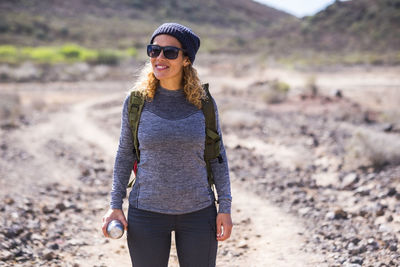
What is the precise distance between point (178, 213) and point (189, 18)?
8028 centimetres

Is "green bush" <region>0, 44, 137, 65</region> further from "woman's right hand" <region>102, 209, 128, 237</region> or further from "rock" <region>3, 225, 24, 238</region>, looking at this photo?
→ "woman's right hand" <region>102, 209, 128, 237</region>

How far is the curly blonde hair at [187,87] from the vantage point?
233cm

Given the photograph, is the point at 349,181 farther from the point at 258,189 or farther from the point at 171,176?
the point at 171,176

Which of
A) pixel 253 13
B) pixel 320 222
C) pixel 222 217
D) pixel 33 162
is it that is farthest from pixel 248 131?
pixel 253 13

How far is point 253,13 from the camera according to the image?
10262cm

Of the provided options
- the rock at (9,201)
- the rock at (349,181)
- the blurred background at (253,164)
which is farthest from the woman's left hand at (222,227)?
the rock at (349,181)

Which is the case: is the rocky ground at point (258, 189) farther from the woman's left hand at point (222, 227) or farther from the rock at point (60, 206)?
the woman's left hand at point (222, 227)

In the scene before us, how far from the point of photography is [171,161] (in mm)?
2244

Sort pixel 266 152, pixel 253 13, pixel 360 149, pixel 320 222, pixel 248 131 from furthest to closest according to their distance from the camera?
1. pixel 253 13
2. pixel 248 131
3. pixel 266 152
4. pixel 360 149
5. pixel 320 222

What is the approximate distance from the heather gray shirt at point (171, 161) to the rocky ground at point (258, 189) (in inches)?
86.1

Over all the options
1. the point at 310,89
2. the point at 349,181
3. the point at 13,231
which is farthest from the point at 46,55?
the point at 13,231

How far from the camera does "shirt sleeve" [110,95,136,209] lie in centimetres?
236

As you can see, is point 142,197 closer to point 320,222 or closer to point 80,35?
point 320,222

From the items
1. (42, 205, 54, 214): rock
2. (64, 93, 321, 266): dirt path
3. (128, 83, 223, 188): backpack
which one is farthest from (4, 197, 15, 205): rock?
(128, 83, 223, 188): backpack
